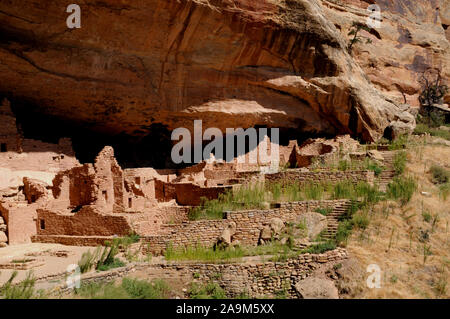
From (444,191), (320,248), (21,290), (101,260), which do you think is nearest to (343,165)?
(444,191)

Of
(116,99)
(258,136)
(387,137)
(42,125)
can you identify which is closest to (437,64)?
(387,137)

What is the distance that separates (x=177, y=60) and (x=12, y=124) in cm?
585

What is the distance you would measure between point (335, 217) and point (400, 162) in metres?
4.90

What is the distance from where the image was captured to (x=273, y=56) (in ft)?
62.6

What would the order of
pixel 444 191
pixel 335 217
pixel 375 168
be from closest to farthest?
pixel 335 217, pixel 444 191, pixel 375 168

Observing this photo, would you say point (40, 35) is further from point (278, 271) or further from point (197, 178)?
point (278, 271)

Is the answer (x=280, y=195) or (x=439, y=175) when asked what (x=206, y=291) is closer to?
(x=280, y=195)

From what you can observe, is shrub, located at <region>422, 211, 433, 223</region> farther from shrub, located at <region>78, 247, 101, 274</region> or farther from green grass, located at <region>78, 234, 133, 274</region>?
shrub, located at <region>78, 247, 101, 274</region>

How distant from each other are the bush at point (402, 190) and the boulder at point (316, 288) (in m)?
4.02

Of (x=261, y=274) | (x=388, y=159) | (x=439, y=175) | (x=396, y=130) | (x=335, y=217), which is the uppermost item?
(x=396, y=130)

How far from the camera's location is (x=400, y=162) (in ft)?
A: 53.4

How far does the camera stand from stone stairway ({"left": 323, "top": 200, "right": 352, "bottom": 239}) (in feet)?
39.1

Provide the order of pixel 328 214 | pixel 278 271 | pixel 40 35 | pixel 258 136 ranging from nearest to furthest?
1. pixel 278 271
2. pixel 328 214
3. pixel 40 35
4. pixel 258 136

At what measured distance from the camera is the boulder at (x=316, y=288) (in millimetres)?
9734
